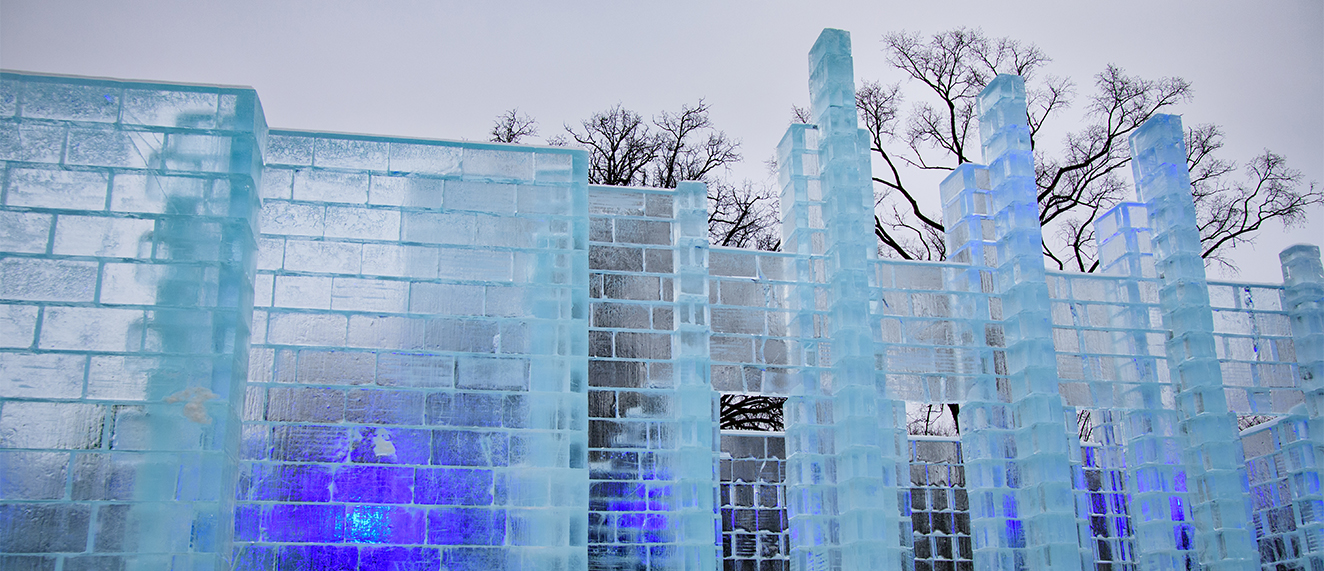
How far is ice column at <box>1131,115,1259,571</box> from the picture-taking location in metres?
8.55

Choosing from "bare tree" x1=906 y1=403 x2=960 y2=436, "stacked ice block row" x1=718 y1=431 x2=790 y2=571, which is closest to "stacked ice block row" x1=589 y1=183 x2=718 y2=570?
"stacked ice block row" x1=718 y1=431 x2=790 y2=571

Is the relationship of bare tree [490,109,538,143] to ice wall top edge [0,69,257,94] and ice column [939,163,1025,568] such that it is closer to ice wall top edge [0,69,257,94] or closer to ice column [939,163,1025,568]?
ice column [939,163,1025,568]

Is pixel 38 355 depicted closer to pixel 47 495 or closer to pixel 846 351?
pixel 47 495

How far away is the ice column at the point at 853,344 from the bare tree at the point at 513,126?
7.82 meters

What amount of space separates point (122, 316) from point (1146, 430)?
24.4 ft

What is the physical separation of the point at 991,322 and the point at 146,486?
20.0 feet

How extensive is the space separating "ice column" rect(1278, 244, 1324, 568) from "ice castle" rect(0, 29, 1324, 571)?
3 cm

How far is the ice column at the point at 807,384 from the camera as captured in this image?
25.6 feet

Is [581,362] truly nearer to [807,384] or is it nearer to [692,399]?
[692,399]

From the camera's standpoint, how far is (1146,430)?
8.82 metres

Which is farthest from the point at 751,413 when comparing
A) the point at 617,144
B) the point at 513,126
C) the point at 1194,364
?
the point at 1194,364

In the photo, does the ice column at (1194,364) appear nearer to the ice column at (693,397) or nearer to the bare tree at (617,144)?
the ice column at (693,397)

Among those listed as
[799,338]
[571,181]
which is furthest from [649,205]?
[799,338]

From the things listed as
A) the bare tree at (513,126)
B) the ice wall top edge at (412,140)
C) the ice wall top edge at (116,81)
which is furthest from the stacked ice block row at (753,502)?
the bare tree at (513,126)
